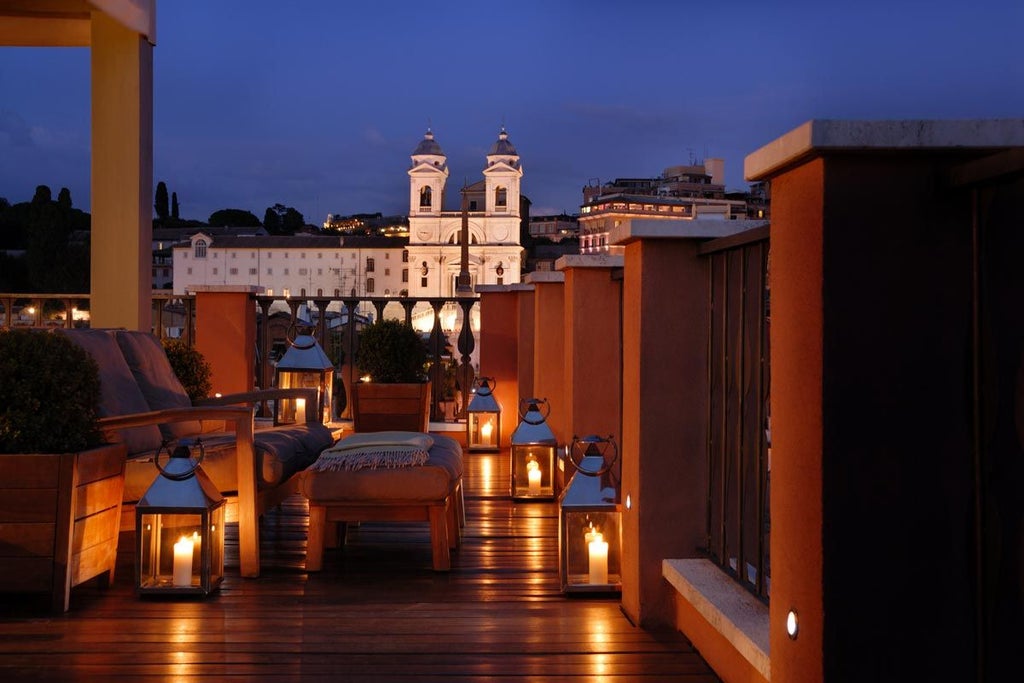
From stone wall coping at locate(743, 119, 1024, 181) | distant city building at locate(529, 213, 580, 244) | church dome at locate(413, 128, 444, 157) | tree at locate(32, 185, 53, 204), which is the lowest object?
stone wall coping at locate(743, 119, 1024, 181)

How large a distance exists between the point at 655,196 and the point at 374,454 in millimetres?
79431

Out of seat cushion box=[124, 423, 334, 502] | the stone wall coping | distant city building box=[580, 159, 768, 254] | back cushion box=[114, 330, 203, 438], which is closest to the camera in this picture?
the stone wall coping

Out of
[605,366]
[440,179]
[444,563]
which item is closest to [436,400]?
[605,366]

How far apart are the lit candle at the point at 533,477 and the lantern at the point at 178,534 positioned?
2046 millimetres

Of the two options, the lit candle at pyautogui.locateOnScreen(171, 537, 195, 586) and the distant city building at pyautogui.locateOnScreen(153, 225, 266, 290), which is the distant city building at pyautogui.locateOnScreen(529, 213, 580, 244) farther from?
the lit candle at pyautogui.locateOnScreen(171, 537, 195, 586)

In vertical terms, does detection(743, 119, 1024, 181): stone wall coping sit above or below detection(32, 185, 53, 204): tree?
below

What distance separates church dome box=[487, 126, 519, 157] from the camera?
8031cm

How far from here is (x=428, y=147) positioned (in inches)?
3287

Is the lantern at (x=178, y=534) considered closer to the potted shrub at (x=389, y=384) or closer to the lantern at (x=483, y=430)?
the potted shrub at (x=389, y=384)

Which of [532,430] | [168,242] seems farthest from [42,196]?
[168,242]

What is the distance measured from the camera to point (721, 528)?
266 centimetres

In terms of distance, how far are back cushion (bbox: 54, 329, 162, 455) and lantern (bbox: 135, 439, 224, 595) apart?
752mm

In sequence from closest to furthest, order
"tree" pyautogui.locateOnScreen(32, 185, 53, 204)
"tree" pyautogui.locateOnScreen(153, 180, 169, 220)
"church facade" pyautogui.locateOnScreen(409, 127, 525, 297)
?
"tree" pyautogui.locateOnScreen(32, 185, 53, 204), "church facade" pyautogui.locateOnScreen(409, 127, 525, 297), "tree" pyautogui.locateOnScreen(153, 180, 169, 220)

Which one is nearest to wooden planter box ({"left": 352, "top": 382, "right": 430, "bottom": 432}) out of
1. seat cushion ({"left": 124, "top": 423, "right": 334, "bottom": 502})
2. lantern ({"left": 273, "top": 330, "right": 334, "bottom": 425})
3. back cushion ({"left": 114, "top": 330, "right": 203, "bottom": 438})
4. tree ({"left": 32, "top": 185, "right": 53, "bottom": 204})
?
lantern ({"left": 273, "top": 330, "right": 334, "bottom": 425})
